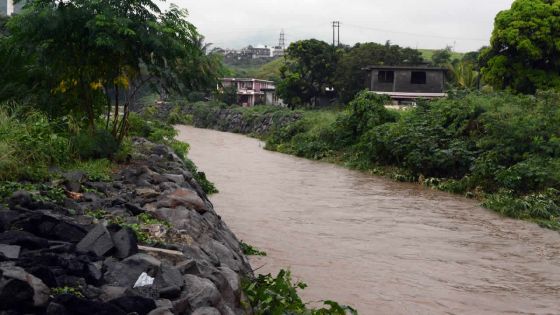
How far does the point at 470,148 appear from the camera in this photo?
71.7 feet

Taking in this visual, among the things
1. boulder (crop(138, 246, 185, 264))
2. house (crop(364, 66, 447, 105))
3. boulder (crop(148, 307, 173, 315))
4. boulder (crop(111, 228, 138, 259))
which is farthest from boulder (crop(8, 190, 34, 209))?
house (crop(364, 66, 447, 105))

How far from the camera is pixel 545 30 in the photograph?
30.3m

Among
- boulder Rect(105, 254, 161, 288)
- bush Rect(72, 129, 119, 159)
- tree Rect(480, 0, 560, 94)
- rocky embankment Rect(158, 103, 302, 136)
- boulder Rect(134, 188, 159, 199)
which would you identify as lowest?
rocky embankment Rect(158, 103, 302, 136)

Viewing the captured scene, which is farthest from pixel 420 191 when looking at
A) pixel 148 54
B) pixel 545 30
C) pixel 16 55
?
pixel 545 30

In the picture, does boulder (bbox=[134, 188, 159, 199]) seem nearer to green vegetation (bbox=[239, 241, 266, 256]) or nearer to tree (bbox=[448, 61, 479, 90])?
green vegetation (bbox=[239, 241, 266, 256])

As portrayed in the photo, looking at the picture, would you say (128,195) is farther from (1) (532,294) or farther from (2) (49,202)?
(1) (532,294)

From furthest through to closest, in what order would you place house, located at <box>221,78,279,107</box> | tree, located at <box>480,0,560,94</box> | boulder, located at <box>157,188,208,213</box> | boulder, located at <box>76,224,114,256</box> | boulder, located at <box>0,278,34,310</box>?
1. house, located at <box>221,78,279,107</box>
2. tree, located at <box>480,0,560,94</box>
3. boulder, located at <box>157,188,208,213</box>
4. boulder, located at <box>76,224,114,256</box>
5. boulder, located at <box>0,278,34,310</box>

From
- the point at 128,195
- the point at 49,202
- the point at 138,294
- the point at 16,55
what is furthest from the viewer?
the point at 16,55

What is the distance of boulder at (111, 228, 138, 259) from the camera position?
5285 millimetres

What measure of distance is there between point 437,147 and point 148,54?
47.3 feet

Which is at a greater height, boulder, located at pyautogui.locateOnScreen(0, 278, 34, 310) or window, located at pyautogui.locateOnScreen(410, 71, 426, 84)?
window, located at pyautogui.locateOnScreen(410, 71, 426, 84)

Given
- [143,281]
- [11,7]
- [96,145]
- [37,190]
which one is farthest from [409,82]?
[143,281]

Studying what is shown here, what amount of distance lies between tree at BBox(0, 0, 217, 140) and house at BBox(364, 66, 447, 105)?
30744 mm

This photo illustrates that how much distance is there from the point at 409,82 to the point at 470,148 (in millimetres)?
20450
